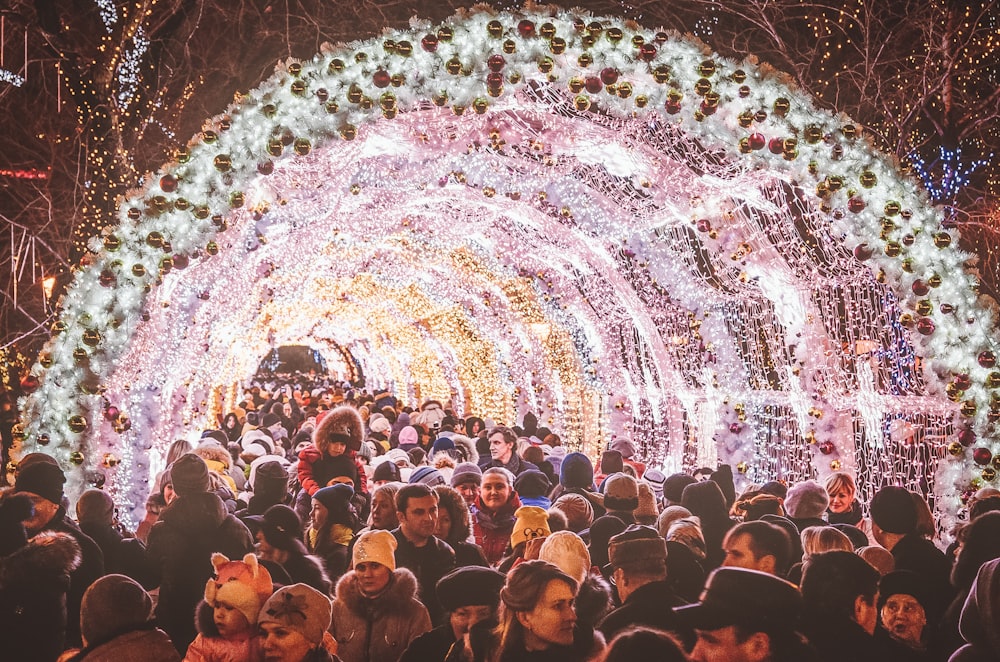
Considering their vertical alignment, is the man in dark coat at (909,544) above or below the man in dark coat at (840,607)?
above

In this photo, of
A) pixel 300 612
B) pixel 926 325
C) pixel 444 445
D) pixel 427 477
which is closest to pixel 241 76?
pixel 444 445

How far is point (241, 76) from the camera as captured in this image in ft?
55.6

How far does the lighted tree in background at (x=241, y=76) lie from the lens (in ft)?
47.8

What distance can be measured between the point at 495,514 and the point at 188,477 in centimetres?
197

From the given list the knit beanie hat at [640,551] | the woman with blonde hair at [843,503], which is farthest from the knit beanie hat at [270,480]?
the woman with blonde hair at [843,503]

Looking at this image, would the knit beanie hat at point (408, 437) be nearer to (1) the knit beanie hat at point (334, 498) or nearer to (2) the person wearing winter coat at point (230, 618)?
(1) the knit beanie hat at point (334, 498)

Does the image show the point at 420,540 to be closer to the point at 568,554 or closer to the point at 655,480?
the point at 568,554

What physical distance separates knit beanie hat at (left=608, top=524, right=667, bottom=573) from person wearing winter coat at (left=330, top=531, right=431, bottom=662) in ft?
3.26

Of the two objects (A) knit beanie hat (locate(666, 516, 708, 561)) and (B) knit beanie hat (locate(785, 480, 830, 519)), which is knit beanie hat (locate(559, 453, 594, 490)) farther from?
(B) knit beanie hat (locate(785, 480, 830, 519))

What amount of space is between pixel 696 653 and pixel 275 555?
2.31 m

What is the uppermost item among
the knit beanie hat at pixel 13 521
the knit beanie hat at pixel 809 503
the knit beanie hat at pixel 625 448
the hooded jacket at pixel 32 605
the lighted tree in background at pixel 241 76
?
the lighted tree in background at pixel 241 76

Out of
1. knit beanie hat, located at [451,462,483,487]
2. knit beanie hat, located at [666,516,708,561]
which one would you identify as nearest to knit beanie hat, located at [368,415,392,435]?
knit beanie hat, located at [451,462,483,487]

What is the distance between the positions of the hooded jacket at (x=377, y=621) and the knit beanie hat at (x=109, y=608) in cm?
92

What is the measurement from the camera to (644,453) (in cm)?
1255
